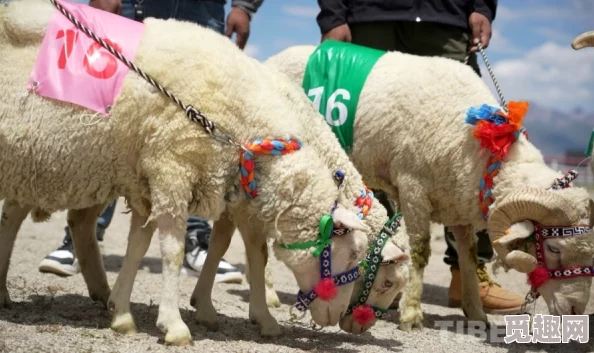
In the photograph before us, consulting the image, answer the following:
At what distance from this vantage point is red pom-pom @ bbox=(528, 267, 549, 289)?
453 cm

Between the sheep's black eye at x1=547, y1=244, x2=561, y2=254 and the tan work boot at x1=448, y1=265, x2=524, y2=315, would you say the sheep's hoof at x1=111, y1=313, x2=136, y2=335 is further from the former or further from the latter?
the tan work boot at x1=448, y1=265, x2=524, y2=315

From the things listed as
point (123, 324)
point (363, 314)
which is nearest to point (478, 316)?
point (363, 314)

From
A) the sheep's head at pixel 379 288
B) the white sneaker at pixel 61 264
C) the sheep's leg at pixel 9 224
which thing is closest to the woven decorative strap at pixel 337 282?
the sheep's head at pixel 379 288

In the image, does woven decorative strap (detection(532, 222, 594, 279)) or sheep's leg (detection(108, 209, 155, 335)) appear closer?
sheep's leg (detection(108, 209, 155, 335))

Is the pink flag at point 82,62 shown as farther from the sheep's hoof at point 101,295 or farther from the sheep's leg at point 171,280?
the sheep's hoof at point 101,295

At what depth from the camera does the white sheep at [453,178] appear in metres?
4.51

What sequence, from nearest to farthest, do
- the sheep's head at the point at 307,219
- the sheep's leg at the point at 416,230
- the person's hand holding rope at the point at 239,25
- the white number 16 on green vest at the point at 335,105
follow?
the sheep's head at the point at 307,219 < the sheep's leg at the point at 416,230 < the white number 16 on green vest at the point at 335,105 < the person's hand holding rope at the point at 239,25

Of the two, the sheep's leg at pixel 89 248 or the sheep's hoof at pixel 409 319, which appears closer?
the sheep's leg at pixel 89 248

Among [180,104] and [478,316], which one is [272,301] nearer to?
[478,316]

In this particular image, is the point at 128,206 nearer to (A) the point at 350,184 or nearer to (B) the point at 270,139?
(B) the point at 270,139

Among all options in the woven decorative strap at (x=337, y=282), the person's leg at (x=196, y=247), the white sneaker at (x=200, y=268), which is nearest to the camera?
the woven decorative strap at (x=337, y=282)

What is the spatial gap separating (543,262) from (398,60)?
1728mm

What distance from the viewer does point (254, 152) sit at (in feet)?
13.0

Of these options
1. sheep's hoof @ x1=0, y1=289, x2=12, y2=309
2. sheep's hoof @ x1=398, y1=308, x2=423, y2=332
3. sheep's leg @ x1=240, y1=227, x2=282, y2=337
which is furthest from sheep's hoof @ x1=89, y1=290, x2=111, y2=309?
sheep's hoof @ x1=398, y1=308, x2=423, y2=332
